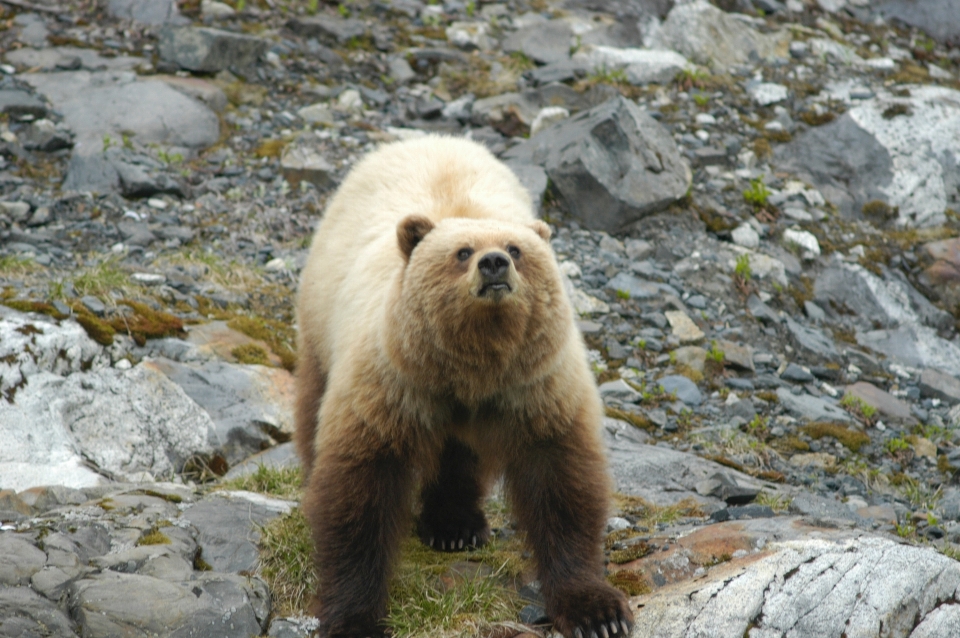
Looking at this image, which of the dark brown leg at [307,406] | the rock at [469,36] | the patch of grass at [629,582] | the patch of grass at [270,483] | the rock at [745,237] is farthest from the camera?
the rock at [469,36]

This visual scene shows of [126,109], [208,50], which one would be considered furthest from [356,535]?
[208,50]

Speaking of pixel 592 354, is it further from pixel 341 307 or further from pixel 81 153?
pixel 81 153

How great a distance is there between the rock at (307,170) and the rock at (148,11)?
3614mm

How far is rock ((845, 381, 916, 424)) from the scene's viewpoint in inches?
318

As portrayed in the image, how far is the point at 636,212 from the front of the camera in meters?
10.2

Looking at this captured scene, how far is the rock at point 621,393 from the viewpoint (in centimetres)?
797

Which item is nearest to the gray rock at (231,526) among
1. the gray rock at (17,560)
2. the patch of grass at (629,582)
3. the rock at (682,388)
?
the gray rock at (17,560)

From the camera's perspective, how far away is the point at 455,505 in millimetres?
5570

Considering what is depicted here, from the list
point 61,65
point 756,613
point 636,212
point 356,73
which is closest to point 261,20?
point 356,73

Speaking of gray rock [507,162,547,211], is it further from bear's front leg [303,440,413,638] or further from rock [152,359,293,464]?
bear's front leg [303,440,413,638]

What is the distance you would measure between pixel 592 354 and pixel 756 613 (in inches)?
183

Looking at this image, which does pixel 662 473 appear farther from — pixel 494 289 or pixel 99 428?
pixel 99 428

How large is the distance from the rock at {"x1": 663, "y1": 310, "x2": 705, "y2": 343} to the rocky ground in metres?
0.03

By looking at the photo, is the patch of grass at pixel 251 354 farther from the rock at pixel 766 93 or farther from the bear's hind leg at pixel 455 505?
the rock at pixel 766 93
